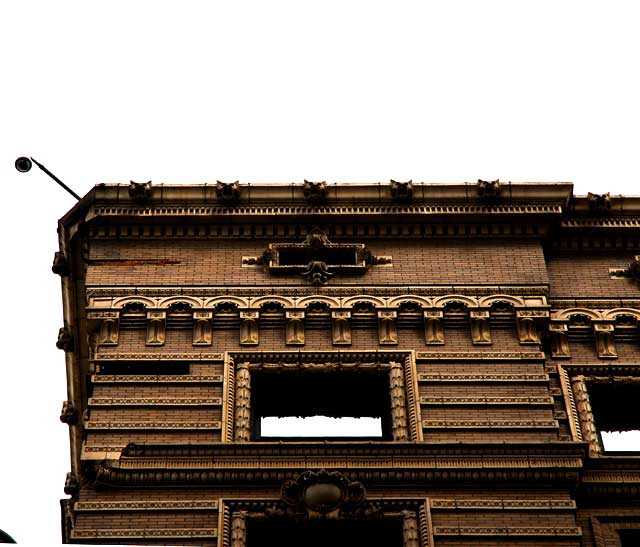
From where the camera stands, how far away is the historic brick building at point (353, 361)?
2345 cm

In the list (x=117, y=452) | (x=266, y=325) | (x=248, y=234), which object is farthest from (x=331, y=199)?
(x=117, y=452)

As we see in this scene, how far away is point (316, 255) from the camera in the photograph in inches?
1154

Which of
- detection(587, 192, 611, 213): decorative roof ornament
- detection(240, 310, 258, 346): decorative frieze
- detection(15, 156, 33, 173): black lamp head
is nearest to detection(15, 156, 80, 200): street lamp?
detection(15, 156, 33, 173): black lamp head

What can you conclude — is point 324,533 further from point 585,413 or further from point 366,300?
point 366,300

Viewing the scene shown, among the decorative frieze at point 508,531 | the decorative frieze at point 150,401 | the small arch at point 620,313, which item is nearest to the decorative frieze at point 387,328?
the decorative frieze at point 150,401

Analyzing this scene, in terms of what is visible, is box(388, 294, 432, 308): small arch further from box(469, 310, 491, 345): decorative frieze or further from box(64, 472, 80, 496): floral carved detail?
box(64, 472, 80, 496): floral carved detail

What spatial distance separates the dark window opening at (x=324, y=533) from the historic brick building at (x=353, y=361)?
38 millimetres

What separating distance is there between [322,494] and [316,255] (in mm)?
7249

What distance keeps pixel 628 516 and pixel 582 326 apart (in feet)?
16.2

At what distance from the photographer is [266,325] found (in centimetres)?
2731

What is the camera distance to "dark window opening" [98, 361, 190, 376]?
2617 cm

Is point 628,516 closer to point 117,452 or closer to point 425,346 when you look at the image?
point 425,346

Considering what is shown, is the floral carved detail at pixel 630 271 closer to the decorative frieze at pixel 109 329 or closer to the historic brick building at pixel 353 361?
the historic brick building at pixel 353 361

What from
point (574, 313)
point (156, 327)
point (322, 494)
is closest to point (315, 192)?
point (156, 327)
